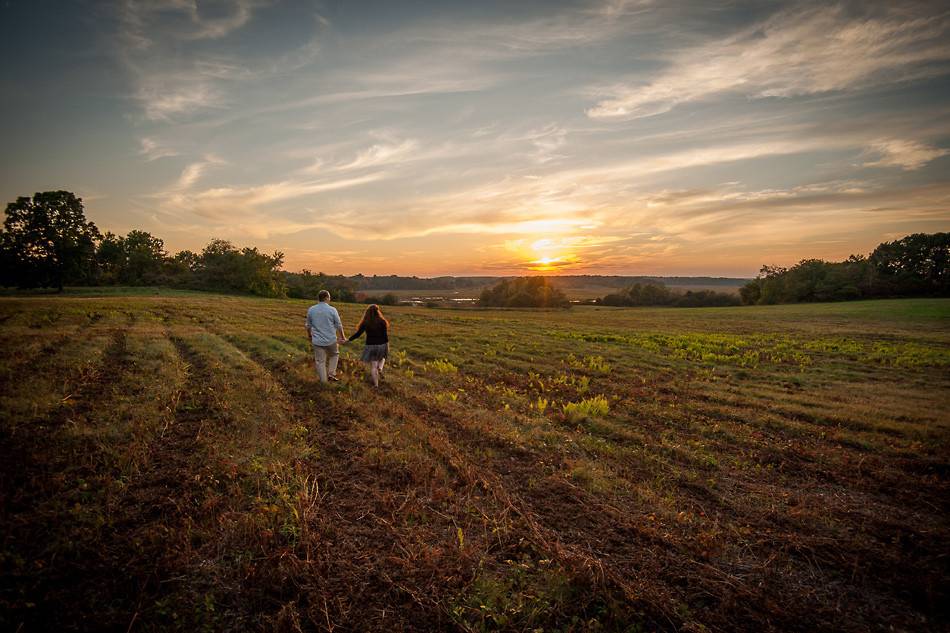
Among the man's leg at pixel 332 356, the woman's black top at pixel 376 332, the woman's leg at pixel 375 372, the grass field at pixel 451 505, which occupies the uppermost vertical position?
the woman's black top at pixel 376 332

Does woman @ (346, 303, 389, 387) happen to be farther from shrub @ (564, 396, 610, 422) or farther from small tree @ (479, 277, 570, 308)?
small tree @ (479, 277, 570, 308)

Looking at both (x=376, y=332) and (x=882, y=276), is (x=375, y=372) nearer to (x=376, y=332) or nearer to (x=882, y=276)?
(x=376, y=332)

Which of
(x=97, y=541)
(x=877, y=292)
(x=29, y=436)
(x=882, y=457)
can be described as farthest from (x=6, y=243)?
(x=877, y=292)

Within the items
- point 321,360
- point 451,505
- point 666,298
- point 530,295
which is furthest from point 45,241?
point 666,298

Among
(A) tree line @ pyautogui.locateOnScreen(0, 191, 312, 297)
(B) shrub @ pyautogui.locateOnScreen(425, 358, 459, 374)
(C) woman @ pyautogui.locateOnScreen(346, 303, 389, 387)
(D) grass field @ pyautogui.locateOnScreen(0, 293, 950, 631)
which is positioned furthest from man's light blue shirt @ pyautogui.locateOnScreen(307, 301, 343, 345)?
(A) tree line @ pyautogui.locateOnScreen(0, 191, 312, 297)

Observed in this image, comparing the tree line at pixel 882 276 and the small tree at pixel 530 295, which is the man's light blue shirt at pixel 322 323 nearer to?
the small tree at pixel 530 295

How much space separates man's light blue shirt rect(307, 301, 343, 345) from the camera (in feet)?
35.6

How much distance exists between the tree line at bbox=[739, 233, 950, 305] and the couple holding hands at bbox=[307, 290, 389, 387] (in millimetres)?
95101

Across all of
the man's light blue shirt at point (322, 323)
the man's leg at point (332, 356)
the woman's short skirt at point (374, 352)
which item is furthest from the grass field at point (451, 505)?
the man's light blue shirt at point (322, 323)

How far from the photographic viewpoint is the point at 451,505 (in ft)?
17.8

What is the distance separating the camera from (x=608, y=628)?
3.55m

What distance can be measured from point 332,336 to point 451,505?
7116mm

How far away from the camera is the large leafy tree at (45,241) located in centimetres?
4716

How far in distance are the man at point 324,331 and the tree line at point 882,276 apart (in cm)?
9623
